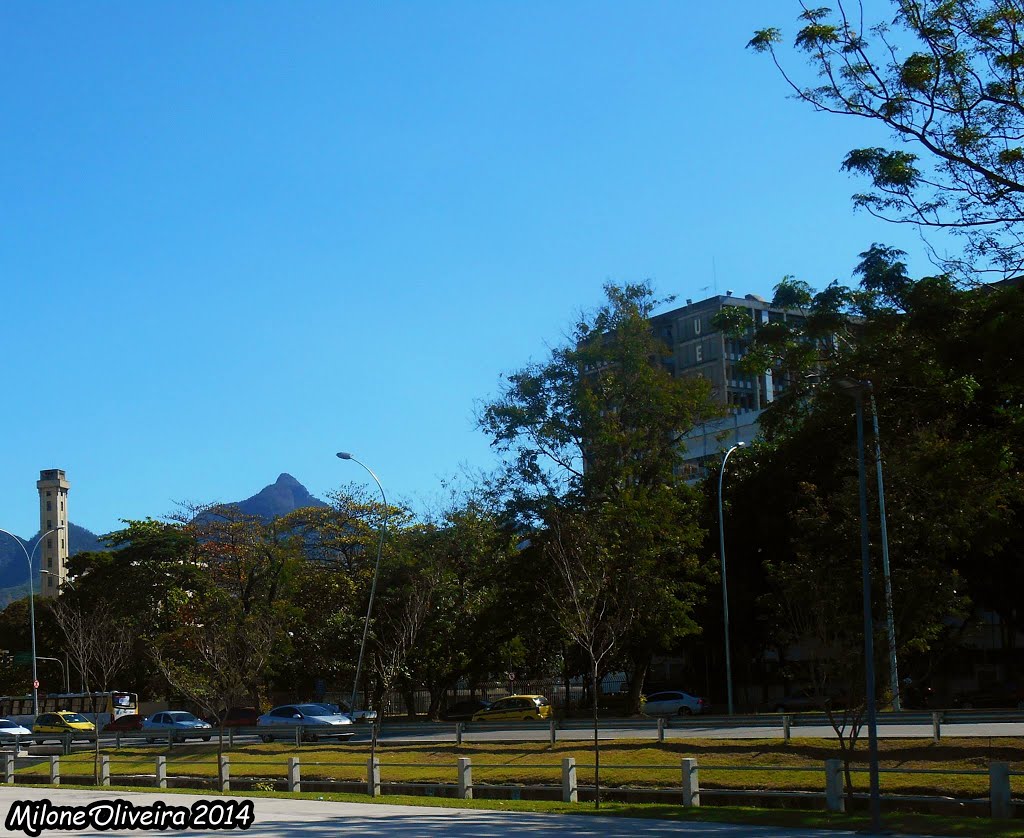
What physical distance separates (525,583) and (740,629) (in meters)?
13.1

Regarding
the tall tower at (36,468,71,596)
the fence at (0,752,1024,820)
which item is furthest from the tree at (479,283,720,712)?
the tall tower at (36,468,71,596)

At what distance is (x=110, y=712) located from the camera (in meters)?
63.7

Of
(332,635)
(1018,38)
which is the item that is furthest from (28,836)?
(332,635)

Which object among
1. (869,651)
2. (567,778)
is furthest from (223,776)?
(869,651)

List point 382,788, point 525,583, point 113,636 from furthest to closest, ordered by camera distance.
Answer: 1. point 113,636
2. point 525,583
3. point 382,788

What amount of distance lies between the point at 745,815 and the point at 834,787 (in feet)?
5.22

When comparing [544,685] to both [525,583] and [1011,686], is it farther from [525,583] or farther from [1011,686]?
[1011,686]

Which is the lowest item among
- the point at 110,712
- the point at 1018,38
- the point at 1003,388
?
the point at 110,712

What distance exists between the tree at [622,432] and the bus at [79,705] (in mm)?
26667

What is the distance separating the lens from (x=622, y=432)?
48.1 metres

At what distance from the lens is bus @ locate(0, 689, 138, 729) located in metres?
63.7

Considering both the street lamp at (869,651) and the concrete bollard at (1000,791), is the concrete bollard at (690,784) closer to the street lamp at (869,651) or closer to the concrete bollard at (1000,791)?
the street lamp at (869,651)

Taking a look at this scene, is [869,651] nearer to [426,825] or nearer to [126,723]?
[426,825]

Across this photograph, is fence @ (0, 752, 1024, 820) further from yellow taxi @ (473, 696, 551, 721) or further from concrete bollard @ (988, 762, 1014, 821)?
yellow taxi @ (473, 696, 551, 721)
